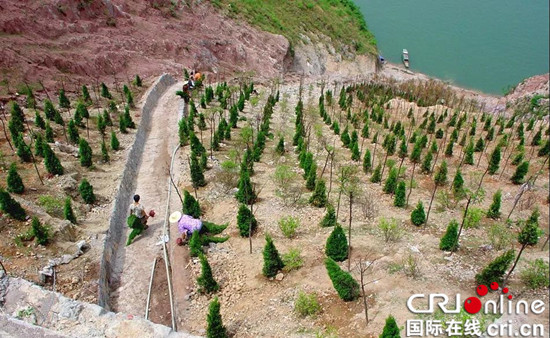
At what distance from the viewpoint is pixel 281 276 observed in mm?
9227

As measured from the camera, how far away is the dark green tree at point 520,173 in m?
13.5

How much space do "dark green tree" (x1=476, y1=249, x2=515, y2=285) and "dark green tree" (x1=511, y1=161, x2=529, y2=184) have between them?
24.0 ft

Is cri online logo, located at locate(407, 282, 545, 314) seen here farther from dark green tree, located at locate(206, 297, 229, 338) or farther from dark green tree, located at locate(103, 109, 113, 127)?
dark green tree, located at locate(103, 109, 113, 127)

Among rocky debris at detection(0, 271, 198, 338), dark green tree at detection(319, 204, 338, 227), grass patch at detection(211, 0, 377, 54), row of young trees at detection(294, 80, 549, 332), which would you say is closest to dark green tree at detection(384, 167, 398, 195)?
row of young trees at detection(294, 80, 549, 332)

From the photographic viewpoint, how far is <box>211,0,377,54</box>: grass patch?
40406 mm

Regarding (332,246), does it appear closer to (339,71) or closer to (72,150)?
(72,150)

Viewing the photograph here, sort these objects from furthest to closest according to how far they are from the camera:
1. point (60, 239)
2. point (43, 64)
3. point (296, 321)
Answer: point (43, 64)
point (60, 239)
point (296, 321)

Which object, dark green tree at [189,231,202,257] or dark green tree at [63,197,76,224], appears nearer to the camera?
dark green tree at [189,231,202,257]

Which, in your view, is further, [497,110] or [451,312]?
[497,110]

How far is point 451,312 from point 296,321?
2939mm

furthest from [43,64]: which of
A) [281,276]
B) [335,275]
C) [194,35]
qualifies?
[335,275]

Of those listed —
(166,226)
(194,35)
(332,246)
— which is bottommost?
(166,226)

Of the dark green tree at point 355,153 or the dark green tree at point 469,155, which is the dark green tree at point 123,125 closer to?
the dark green tree at point 355,153

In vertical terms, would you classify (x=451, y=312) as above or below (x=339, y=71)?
below
